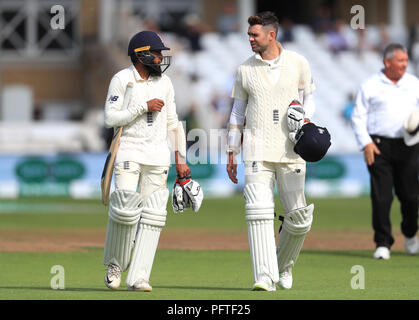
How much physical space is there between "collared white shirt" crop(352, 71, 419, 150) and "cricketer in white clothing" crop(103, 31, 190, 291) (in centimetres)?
354

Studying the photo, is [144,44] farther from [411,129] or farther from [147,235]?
[411,129]

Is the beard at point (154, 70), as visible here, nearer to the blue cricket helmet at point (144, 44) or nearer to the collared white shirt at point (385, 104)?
the blue cricket helmet at point (144, 44)

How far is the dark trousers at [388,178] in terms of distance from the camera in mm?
11906

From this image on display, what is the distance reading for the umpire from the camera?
11.9 metres

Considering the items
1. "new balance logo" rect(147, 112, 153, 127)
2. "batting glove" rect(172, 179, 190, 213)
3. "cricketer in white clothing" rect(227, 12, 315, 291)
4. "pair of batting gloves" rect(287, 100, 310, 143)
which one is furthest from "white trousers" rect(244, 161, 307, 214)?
"new balance logo" rect(147, 112, 153, 127)

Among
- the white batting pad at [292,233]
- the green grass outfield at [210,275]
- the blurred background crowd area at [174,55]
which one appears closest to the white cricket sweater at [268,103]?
the white batting pad at [292,233]

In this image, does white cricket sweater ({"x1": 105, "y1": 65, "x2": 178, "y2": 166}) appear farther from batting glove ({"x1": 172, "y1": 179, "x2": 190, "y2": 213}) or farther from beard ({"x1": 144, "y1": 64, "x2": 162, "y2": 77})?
batting glove ({"x1": 172, "y1": 179, "x2": 190, "y2": 213})

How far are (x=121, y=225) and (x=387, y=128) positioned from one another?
13.7ft

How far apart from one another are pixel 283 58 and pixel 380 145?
131 inches

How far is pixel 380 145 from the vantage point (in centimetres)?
1195

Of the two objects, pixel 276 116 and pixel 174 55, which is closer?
pixel 276 116

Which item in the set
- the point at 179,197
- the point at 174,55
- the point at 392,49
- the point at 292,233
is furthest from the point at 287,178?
the point at 174,55

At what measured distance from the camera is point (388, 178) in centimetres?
1191
